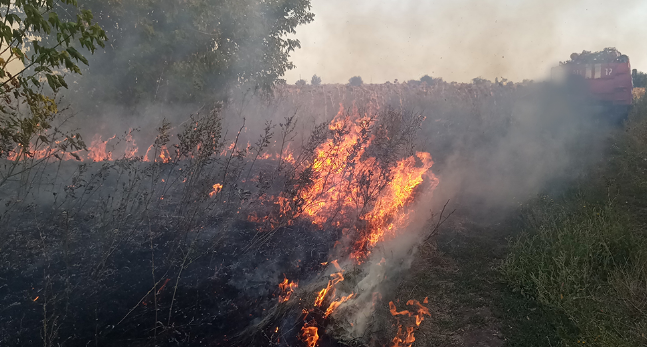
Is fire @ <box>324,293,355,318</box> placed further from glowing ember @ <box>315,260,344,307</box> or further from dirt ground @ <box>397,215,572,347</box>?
dirt ground @ <box>397,215,572,347</box>

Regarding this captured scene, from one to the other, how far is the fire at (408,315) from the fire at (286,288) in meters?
1.39

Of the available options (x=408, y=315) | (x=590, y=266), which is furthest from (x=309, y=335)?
(x=590, y=266)

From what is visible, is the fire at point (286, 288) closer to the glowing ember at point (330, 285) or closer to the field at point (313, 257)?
the field at point (313, 257)

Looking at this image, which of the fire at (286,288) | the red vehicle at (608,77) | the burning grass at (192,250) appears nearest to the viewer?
the burning grass at (192,250)

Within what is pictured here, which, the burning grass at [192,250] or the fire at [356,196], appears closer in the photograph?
the burning grass at [192,250]

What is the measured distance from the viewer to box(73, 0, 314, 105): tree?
9.40 m

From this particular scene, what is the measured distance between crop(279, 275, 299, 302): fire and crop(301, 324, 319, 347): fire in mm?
540

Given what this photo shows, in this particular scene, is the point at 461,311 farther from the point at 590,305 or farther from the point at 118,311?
the point at 118,311

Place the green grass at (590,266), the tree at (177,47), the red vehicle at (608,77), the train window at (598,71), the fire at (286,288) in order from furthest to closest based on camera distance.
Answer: the train window at (598,71) → the red vehicle at (608,77) → the tree at (177,47) → the fire at (286,288) → the green grass at (590,266)

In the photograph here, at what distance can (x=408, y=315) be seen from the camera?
464 cm

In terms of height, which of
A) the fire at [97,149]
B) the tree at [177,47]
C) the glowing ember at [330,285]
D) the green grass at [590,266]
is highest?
the tree at [177,47]

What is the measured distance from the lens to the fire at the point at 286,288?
456 centimetres

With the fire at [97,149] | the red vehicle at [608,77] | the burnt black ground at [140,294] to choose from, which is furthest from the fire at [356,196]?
the red vehicle at [608,77]

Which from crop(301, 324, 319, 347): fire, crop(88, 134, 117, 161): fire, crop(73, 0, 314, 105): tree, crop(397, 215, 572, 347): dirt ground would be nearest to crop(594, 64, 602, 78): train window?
crop(397, 215, 572, 347): dirt ground
